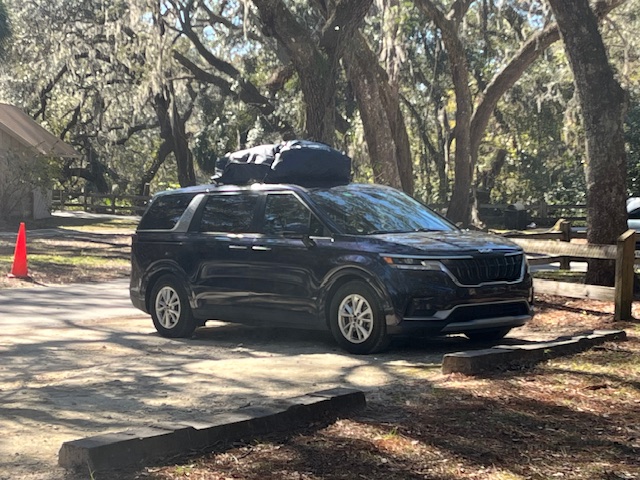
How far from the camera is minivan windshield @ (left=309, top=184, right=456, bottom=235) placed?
1109 centimetres

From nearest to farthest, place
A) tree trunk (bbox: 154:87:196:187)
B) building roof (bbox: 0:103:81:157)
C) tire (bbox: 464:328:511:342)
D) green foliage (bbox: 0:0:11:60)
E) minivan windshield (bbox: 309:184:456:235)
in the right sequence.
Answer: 1. minivan windshield (bbox: 309:184:456:235)
2. tire (bbox: 464:328:511:342)
3. green foliage (bbox: 0:0:11:60)
4. building roof (bbox: 0:103:81:157)
5. tree trunk (bbox: 154:87:196:187)

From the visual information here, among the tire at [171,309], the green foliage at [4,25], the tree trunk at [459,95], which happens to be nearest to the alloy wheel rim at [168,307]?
the tire at [171,309]

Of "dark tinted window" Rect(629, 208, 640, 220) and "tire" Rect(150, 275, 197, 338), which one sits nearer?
"tire" Rect(150, 275, 197, 338)

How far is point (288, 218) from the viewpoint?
11492 millimetres

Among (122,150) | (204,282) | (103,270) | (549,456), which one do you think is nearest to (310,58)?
(103,270)

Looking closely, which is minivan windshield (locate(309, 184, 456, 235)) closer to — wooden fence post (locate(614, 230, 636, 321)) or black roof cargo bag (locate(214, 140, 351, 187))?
black roof cargo bag (locate(214, 140, 351, 187))

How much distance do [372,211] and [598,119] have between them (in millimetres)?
4601

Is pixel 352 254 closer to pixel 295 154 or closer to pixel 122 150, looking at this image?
pixel 295 154

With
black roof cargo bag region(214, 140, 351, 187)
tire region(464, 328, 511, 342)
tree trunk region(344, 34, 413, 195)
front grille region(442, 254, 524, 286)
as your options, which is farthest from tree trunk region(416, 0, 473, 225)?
front grille region(442, 254, 524, 286)

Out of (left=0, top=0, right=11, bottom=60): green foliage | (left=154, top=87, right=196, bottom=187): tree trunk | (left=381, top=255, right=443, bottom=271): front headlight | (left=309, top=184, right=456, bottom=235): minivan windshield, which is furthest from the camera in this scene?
(left=154, top=87, right=196, bottom=187): tree trunk

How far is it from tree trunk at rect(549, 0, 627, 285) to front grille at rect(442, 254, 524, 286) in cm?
377

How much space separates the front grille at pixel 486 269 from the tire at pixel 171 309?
11.7ft

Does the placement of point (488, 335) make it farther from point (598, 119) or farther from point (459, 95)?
point (459, 95)

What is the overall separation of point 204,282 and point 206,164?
1387 inches
